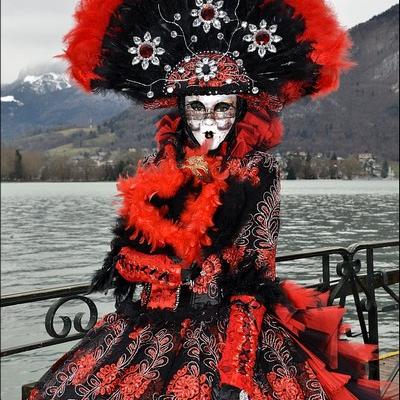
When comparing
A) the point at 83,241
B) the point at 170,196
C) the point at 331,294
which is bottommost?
the point at 83,241

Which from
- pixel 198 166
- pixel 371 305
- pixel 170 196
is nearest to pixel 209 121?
pixel 198 166

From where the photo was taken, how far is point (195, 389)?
7.05 feet

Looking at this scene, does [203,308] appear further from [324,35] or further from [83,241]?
[83,241]

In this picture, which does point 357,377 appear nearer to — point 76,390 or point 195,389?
point 195,389

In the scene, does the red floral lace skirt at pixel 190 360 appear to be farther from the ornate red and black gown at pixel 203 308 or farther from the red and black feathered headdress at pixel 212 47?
the red and black feathered headdress at pixel 212 47

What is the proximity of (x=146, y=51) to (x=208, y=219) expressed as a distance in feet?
2.32

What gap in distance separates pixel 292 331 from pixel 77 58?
1.37 meters

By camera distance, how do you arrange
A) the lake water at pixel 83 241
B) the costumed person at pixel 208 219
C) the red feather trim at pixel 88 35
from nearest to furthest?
the costumed person at pixel 208 219 → the red feather trim at pixel 88 35 → the lake water at pixel 83 241

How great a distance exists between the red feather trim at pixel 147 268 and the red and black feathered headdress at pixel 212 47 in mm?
621

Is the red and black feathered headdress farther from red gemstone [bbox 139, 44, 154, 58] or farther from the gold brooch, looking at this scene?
the gold brooch

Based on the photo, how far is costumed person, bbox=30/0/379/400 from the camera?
2258 millimetres

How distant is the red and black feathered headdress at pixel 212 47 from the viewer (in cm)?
253

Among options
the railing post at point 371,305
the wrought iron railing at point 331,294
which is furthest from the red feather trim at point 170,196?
the railing post at point 371,305

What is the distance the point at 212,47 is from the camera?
255 centimetres
